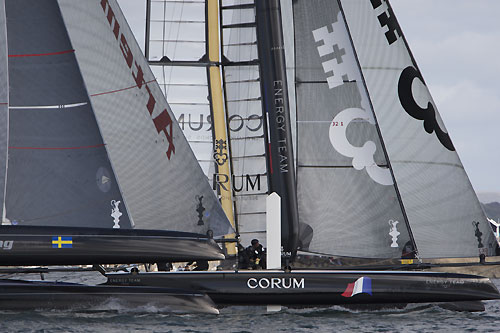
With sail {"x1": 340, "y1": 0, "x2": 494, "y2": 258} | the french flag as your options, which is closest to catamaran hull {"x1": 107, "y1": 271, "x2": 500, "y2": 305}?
the french flag

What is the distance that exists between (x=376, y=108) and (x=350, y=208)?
5.68ft

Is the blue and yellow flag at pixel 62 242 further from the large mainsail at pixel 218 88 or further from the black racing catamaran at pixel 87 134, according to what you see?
the large mainsail at pixel 218 88

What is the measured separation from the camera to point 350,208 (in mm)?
13812

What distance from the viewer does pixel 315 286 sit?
12.0 metres

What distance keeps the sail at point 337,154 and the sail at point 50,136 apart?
322cm

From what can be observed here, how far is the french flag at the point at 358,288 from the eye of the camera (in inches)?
472

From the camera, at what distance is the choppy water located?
10.9 metres

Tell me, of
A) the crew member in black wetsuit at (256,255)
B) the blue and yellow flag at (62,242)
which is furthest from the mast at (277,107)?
the blue and yellow flag at (62,242)

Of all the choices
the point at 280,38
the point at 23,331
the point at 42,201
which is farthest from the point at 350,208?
the point at 23,331

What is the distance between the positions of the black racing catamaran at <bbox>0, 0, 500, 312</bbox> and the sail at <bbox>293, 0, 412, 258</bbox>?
2cm

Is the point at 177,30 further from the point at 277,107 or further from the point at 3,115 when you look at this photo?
the point at 3,115

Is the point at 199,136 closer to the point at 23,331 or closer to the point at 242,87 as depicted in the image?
the point at 242,87

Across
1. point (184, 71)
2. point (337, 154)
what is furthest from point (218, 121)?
point (337, 154)

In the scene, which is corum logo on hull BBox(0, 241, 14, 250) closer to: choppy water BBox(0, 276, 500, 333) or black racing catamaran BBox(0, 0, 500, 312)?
black racing catamaran BBox(0, 0, 500, 312)
